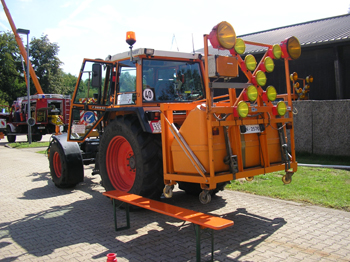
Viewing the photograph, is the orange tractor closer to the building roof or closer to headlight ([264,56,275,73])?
headlight ([264,56,275,73])

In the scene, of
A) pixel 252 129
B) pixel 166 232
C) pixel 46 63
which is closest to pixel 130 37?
pixel 252 129

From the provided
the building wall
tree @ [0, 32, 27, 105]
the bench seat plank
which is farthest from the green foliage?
the bench seat plank

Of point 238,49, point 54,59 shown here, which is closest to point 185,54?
point 238,49

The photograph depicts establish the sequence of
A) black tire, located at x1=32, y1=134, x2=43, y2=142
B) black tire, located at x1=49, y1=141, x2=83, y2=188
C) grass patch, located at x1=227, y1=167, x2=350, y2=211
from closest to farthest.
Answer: grass patch, located at x1=227, y1=167, x2=350, y2=211, black tire, located at x1=49, y1=141, x2=83, y2=188, black tire, located at x1=32, y1=134, x2=43, y2=142

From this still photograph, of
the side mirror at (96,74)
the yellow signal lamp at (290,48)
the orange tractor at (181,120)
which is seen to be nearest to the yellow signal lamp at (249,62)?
the orange tractor at (181,120)

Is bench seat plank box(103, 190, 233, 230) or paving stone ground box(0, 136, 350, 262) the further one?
paving stone ground box(0, 136, 350, 262)

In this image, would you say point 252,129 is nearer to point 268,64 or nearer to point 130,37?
point 268,64

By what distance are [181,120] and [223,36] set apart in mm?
1834

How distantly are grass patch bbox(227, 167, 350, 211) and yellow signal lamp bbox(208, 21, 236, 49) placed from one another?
3106mm

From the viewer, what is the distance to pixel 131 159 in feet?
17.4

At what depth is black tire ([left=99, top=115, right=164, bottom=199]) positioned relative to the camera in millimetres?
4863

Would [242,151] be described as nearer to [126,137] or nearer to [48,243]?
[126,137]

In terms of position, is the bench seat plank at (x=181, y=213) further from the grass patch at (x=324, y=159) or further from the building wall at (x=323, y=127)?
the building wall at (x=323, y=127)

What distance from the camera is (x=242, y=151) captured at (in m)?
4.31
